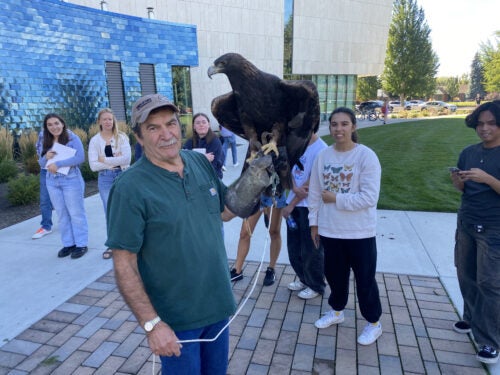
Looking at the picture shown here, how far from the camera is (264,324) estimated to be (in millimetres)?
3207

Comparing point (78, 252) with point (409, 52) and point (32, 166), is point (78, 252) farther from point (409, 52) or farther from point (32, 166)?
point (409, 52)

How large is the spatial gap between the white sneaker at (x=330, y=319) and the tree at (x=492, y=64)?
34.2m

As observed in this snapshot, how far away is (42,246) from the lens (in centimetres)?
509

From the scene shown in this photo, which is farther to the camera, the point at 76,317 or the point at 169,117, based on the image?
the point at 76,317

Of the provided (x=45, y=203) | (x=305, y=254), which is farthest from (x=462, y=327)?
(x=45, y=203)

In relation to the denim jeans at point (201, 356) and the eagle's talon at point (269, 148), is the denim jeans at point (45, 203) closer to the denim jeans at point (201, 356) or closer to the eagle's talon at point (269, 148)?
the eagle's talon at point (269, 148)

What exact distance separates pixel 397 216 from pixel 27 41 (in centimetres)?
1147

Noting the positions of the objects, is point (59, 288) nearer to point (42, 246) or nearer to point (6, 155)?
point (42, 246)

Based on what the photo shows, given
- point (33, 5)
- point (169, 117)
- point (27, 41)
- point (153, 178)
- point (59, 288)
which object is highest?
point (33, 5)

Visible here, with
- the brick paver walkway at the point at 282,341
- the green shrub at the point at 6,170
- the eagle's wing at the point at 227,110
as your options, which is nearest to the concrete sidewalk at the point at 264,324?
the brick paver walkway at the point at 282,341

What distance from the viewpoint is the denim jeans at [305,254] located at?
136 inches

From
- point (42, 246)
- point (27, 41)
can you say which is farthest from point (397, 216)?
point (27, 41)

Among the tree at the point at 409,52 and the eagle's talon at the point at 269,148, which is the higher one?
the tree at the point at 409,52

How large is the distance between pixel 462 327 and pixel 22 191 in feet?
25.5
